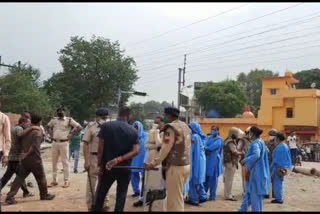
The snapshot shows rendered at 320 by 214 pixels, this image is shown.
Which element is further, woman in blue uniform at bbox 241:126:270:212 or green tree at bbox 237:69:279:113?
green tree at bbox 237:69:279:113

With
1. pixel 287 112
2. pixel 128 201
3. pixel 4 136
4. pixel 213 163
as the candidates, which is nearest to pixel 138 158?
pixel 128 201

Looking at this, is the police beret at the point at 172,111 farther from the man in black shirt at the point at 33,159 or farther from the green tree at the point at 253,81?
the green tree at the point at 253,81

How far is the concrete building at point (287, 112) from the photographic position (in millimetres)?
42281

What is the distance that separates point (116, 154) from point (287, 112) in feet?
132

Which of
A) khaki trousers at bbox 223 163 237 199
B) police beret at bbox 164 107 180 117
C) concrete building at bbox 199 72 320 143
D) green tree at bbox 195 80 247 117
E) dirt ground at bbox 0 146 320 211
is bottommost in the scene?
dirt ground at bbox 0 146 320 211

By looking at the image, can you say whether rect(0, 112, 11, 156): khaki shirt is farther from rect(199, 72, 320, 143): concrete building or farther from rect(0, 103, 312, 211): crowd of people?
rect(199, 72, 320, 143): concrete building

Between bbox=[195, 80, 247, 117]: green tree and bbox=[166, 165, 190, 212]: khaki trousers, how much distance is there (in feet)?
199

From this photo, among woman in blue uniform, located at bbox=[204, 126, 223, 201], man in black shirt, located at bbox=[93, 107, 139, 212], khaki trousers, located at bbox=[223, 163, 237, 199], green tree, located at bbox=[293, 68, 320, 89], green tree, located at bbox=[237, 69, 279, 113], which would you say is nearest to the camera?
man in black shirt, located at bbox=[93, 107, 139, 212]

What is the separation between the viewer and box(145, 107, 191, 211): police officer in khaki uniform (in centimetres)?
662

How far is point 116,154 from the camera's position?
6.68 metres

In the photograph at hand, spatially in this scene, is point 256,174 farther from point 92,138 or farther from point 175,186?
point 92,138

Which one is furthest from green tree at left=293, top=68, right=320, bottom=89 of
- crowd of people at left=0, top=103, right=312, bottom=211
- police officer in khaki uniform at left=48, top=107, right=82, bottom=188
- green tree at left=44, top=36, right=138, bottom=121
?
police officer in khaki uniform at left=48, top=107, right=82, bottom=188

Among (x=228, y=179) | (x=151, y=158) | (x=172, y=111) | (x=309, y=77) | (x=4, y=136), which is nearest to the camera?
(x=172, y=111)

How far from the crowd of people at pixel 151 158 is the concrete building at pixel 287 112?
106ft
